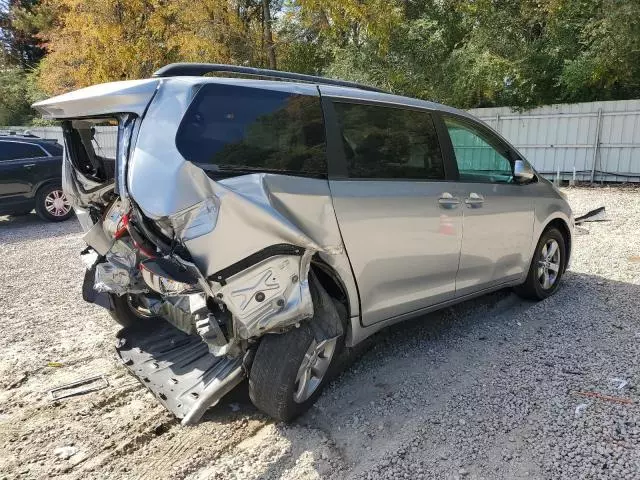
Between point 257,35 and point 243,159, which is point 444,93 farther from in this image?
point 243,159

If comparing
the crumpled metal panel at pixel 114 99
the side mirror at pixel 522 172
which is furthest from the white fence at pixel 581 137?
the crumpled metal panel at pixel 114 99

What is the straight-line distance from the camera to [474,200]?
377 cm

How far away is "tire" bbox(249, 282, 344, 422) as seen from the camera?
271cm

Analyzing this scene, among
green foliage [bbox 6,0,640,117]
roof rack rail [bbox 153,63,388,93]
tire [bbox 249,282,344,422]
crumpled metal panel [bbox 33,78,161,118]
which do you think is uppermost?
green foliage [bbox 6,0,640,117]

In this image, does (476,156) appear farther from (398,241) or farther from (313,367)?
(313,367)

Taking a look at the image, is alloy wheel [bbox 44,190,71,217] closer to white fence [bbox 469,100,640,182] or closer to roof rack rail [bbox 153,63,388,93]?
roof rack rail [bbox 153,63,388,93]

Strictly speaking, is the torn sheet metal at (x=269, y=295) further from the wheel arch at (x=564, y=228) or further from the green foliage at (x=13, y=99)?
the green foliage at (x=13, y=99)

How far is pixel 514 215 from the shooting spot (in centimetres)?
419

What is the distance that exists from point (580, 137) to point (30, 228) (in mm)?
13461

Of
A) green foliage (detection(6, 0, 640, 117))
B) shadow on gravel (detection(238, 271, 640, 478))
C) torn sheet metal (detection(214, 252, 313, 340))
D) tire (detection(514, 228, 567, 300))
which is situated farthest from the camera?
green foliage (detection(6, 0, 640, 117))

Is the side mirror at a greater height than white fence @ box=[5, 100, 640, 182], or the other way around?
the side mirror

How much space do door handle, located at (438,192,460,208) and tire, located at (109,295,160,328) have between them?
2314 millimetres

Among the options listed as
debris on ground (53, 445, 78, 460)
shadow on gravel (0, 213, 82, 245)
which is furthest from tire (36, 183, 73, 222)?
debris on ground (53, 445, 78, 460)

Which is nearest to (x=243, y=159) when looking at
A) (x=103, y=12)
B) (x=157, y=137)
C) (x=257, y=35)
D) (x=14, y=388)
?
(x=157, y=137)
